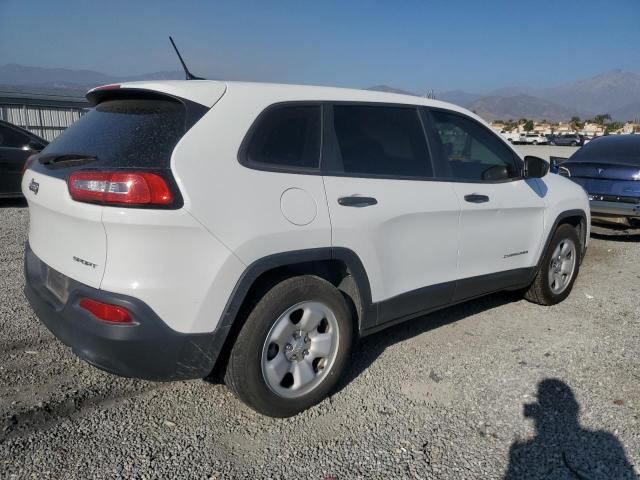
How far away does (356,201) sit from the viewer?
300 centimetres

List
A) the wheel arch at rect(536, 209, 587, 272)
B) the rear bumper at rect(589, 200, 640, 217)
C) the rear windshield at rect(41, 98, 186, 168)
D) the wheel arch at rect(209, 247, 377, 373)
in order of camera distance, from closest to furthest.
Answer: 1. the rear windshield at rect(41, 98, 186, 168)
2. the wheel arch at rect(209, 247, 377, 373)
3. the wheel arch at rect(536, 209, 587, 272)
4. the rear bumper at rect(589, 200, 640, 217)

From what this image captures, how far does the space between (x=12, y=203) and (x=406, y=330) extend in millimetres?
8140

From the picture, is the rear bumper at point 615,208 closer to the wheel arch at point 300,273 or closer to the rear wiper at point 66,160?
the wheel arch at point 300,273

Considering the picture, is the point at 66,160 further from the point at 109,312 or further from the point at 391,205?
the point at 391,205

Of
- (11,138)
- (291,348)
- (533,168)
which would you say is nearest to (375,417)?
(291,348)

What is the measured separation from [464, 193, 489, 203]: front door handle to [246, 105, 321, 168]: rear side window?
1.30 meters

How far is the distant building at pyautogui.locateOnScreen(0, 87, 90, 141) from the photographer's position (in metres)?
15.5

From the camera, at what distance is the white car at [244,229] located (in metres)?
2.37

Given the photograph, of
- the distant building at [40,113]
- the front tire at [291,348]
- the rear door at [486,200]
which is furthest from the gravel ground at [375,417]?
the distant building at [40,113]

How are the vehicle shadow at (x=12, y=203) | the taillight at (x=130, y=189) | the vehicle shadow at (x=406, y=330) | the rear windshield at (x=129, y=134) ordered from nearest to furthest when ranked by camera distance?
the taillight at (x=130, y=189) → the rear windshield at (x=129, y=134) → the vehicle shadow at (x=406, y=330) → the vehicle shadow at (x=12, y=203)

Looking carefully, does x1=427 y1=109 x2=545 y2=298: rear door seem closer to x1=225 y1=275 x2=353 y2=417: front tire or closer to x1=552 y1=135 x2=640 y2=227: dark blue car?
x1=225 y1=275 x2=353 y2=417: front tire

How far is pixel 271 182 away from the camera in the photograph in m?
2.67

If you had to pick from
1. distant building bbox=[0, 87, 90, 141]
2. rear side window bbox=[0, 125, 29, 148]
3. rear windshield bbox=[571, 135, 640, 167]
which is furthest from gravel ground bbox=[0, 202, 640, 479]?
distant building bbox=[0, 87, 90, 141]

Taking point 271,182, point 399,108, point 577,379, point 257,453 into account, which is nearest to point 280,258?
point 271,182
